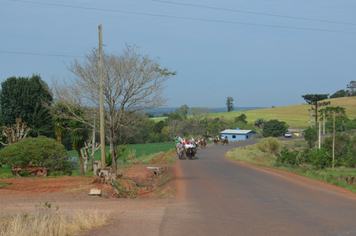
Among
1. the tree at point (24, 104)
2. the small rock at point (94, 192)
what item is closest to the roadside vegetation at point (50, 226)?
the small rock at point (94, 192)

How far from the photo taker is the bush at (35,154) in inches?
808

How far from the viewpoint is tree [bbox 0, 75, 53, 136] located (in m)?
41.0

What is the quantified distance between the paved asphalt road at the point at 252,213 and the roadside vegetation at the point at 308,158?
422 cm

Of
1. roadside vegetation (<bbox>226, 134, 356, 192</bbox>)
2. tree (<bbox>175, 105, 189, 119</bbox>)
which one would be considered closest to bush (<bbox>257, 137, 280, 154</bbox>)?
roadside vegetation (<bbox>226, 134, 356, 192</bbox>)

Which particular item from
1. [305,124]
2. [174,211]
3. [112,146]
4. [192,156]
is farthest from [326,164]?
[305,124]

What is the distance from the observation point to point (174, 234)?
7.81 m

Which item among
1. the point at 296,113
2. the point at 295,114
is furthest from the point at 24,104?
the point at 296,113

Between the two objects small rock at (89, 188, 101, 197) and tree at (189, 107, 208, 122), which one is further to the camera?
tree at (189, 107, 208, 122)

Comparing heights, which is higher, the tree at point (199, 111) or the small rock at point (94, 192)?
the tree at point (199, 111)

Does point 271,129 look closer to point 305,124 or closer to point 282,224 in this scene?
point 305,124

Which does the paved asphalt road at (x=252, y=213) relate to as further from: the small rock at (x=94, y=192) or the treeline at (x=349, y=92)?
the treeline at (x=349, y=92)

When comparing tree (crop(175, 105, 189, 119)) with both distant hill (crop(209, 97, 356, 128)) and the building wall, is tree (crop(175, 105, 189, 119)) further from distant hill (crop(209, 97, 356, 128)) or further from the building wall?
the building wall

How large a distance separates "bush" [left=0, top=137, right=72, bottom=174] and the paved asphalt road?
9.13 meters

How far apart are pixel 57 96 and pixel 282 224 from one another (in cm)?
1370
